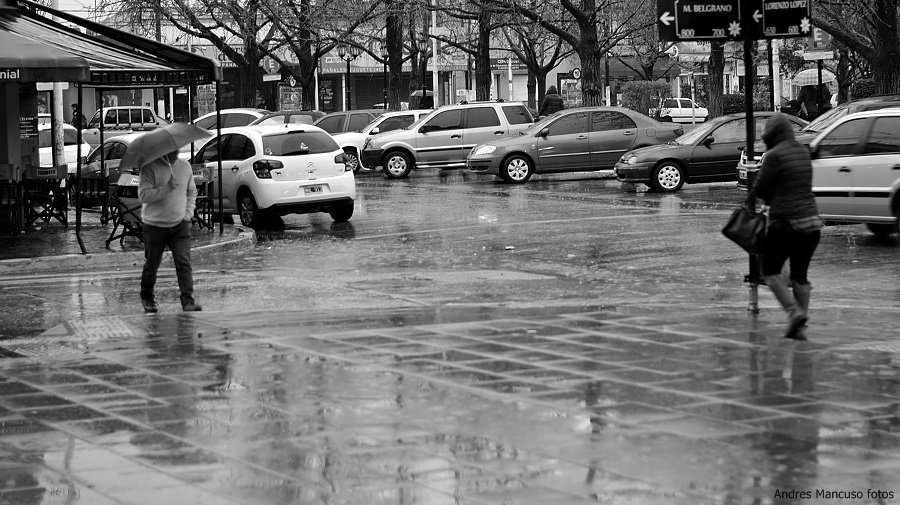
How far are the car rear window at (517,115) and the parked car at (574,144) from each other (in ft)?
12.4

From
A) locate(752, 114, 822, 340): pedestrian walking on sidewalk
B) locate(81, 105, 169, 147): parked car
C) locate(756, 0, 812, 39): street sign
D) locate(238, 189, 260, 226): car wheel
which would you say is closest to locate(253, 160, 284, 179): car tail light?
locate(238, 189, 260, 226): car wheel

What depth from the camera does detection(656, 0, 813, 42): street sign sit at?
1037cm

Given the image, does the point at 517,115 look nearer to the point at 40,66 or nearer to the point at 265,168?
the point at 265,168

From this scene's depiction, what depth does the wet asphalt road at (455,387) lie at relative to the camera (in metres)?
5.66

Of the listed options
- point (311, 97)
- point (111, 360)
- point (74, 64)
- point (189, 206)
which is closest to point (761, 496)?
point (111, 360)

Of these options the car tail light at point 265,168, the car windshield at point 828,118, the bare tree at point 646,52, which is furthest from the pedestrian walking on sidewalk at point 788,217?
the bare tree at point 646,52

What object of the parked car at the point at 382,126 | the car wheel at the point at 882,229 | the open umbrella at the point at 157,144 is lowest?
the car wheel at the point at 882,229

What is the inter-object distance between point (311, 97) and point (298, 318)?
36705 mm

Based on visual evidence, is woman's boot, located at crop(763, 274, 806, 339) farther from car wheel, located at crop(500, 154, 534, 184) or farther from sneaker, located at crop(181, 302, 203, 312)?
car wheel, located at crop(500, 154, 534, 184)

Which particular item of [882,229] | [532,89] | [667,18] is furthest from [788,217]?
[532,89]

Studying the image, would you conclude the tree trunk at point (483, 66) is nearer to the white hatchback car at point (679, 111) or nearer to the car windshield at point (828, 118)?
the car windshield at point (828, 118)

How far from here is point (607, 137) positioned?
91.7 ft

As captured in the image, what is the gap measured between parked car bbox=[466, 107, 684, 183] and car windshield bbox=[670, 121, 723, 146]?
2243mm

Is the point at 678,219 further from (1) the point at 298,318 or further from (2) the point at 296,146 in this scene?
(1) the point at 298,318
